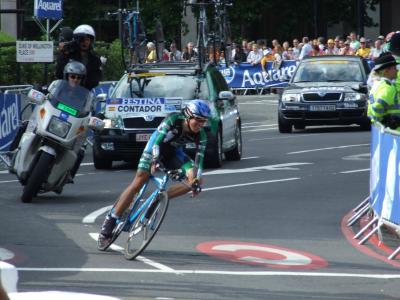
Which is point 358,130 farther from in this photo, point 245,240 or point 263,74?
point 245,240

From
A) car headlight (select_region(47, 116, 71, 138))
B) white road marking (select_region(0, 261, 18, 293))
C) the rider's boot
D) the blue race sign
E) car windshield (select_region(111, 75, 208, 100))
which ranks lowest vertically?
the rider's boot

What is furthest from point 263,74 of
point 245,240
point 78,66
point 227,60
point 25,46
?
point 245,240

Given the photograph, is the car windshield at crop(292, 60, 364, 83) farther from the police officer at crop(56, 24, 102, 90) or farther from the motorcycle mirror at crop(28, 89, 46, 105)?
Result: the motorcycle mirror at crop(28, 89, 46, 105)

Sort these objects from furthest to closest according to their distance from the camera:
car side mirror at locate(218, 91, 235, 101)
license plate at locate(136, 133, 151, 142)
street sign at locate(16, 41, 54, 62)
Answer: street sign at locate(16, 41, 54, 62) → car side mirror at locate(218, 91, 235, 101) → license plate at locate(136, 133, 151, 142)

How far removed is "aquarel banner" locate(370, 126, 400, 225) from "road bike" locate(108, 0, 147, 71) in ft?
45.4

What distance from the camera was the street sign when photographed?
25328 mm

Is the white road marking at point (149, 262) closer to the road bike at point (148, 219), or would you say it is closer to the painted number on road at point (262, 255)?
the road bike at point (148, 219)

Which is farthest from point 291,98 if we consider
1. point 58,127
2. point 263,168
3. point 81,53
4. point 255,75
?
point 255,75

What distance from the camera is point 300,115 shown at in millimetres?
29453

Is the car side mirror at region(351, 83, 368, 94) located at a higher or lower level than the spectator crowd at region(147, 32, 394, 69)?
lower

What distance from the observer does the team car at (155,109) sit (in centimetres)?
2070

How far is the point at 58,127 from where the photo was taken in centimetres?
1584

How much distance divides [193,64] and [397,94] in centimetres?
868

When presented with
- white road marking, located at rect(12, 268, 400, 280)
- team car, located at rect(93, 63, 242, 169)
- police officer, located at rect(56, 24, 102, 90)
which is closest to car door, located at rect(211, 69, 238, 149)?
team car, located at rect(93, 63, 242, 169)
